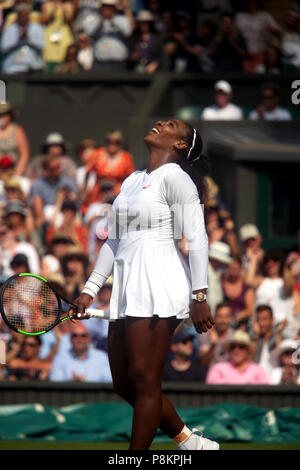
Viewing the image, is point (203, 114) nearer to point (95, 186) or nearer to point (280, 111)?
point (280, 111)

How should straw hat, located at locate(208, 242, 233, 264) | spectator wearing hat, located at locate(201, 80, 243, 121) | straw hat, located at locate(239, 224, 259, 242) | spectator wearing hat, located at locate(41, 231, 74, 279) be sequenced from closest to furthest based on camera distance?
straw hat, located at locate(208, 242, 233, 264), spectator wearing hat, located at locate(41, 231, 74, 279), straw hat, located at locate(239, 224, 259, 242), spectator wearing hat, located at locate(201, 80, 243, 121)

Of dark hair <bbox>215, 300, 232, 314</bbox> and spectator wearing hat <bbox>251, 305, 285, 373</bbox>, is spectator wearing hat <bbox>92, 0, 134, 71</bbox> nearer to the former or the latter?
dark hair <bbox>215, 300, 232, 314</bbox>

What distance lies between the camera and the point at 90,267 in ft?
32.4

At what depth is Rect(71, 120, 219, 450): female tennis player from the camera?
18.4ft

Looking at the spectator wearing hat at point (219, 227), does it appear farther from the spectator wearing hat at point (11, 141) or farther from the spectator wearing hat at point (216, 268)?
the spectator wearing hat at point (11, 141)

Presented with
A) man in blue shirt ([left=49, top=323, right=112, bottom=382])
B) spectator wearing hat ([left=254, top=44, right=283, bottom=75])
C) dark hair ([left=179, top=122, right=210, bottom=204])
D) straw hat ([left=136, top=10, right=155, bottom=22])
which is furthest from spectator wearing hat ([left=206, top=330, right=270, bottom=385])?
straw hat ([left=136, top=10, right=155, bottom=22])

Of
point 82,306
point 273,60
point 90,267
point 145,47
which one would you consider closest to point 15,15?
point 145,47

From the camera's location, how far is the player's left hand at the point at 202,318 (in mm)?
5555

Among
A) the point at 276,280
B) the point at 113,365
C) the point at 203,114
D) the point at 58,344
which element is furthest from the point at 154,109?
the point at 113,365

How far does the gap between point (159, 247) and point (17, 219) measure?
5.24 m

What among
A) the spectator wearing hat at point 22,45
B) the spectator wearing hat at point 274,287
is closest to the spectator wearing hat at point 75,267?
the spectator wearing hat at point 274,287

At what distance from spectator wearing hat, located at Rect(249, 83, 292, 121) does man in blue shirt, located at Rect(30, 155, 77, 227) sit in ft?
7.70

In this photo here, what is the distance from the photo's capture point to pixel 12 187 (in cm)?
1139

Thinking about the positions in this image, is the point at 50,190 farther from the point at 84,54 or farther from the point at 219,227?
the point at 84,54
